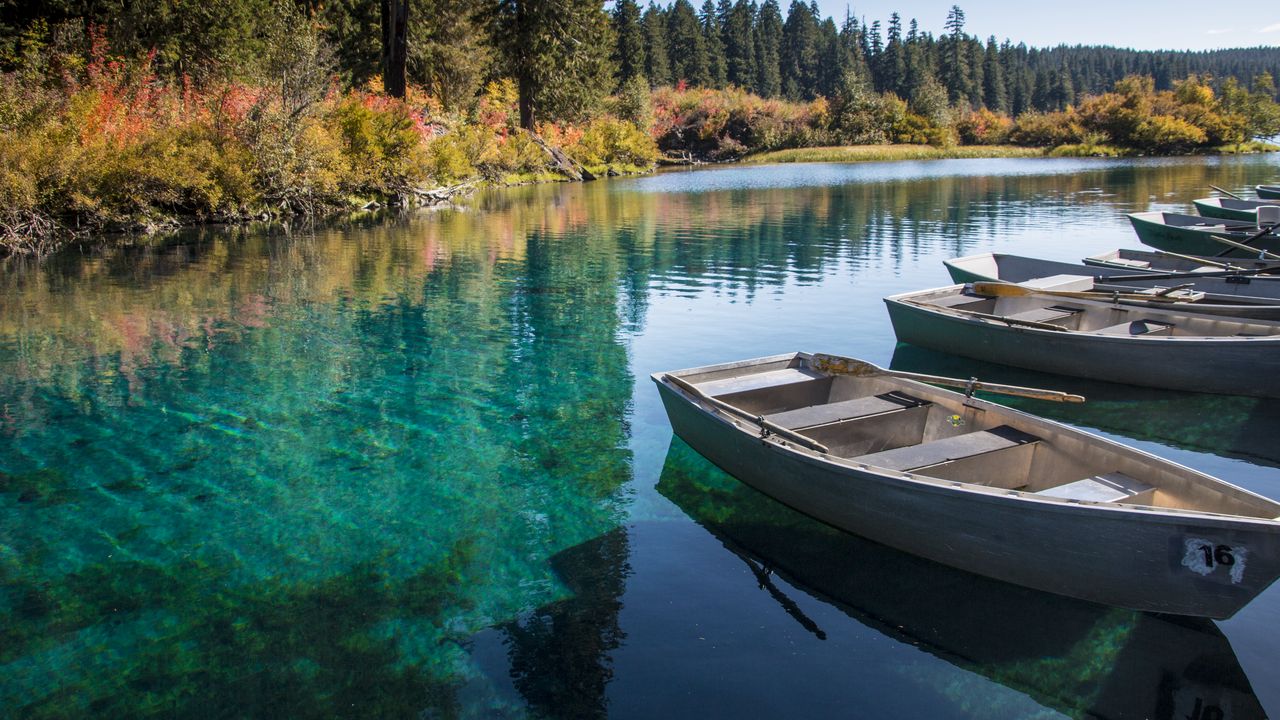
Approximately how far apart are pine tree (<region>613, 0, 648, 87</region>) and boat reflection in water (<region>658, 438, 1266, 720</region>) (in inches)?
3654

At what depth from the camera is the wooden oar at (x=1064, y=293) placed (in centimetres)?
1240

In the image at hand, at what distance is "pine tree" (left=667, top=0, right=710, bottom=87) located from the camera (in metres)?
111

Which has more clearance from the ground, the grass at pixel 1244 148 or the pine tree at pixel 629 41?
the pine tree at pixel 629 41

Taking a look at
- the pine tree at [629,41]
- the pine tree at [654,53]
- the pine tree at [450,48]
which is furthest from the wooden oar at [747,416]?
the pine tree at [654,53]

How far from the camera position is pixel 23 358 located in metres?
13.2

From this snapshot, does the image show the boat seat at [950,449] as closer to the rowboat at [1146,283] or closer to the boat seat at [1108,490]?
the boat seat at [1108,490]

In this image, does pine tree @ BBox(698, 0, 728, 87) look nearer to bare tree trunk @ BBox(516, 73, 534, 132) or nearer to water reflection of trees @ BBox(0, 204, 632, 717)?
bare tree trunk @ BBox(516, 73, 534, 132)

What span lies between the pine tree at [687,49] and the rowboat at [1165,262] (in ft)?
323

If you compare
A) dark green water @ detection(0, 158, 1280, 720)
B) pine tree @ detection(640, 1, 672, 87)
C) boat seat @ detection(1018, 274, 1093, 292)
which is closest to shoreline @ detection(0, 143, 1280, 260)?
dark green water @ detection(0, 158, 1280, 720)

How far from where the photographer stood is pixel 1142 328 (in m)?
11.8

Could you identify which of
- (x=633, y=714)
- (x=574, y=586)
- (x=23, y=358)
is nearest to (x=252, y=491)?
(x=574, y=586)

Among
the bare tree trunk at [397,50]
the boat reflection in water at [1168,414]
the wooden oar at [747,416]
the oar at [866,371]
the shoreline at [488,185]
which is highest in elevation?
the bare tree trunk at [397,50]

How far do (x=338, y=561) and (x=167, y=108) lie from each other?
A: 28607mm

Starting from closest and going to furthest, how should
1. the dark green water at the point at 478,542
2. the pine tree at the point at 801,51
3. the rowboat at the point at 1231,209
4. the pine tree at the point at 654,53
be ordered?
the dark green water at the point at 478,542 → the rowboat at the point at 1231,209 → the pine tree at the point at 654,53 → the pine tree at the point at 801,51
